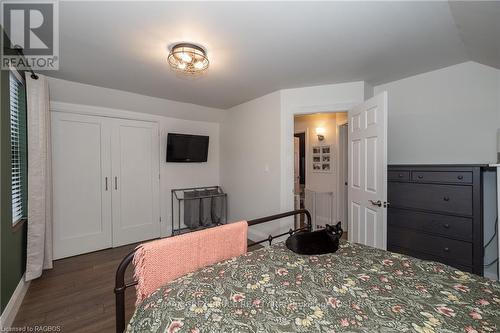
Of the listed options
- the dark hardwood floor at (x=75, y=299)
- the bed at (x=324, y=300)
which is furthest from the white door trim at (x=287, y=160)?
the dark hardwood floor at (x=75, y=299)

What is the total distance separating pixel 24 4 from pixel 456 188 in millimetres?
3655

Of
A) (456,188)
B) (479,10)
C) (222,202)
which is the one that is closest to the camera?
(479,10)

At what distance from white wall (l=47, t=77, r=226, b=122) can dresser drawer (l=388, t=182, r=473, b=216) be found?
313 cm

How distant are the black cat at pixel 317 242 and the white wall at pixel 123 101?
2.97 metres

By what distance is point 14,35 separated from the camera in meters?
1.77

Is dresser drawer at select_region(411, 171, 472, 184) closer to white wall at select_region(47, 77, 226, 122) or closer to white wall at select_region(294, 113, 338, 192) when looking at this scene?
white wall at select_region(294, 113, 338, 192)

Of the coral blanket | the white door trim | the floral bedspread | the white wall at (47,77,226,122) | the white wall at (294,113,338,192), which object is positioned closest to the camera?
the floral bedspread

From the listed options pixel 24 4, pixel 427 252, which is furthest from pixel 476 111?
pixel 24 4

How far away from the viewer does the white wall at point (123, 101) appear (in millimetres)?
2791

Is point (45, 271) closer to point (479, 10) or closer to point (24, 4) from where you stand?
point (24, 4)

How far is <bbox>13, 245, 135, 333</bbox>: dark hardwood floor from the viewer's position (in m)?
1.80

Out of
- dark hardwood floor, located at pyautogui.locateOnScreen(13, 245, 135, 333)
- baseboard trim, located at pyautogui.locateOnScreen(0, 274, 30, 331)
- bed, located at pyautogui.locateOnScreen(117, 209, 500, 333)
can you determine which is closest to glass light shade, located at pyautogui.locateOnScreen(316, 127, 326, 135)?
bed, located at pyautogui.locateOnScreen(117, 209, 500, 333)

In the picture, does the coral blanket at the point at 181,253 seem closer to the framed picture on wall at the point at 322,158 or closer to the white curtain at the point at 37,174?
the white curtain at the point at 37,174

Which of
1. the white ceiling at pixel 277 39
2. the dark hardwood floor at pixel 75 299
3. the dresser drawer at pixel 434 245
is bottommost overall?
the dark hardwood floor at pixel 75 299
